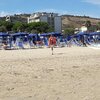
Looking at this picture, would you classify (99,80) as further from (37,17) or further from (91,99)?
(37,17)

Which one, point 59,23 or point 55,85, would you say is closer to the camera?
point 55,85

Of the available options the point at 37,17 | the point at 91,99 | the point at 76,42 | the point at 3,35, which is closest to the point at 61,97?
the point at 91,99

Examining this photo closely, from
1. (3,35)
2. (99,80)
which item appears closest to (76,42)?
(3,35)

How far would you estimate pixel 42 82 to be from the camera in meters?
10.9

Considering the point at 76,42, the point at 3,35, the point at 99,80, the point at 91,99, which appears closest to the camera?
the point at 91,99

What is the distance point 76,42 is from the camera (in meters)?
43.5

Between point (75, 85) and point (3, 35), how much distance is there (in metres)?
30.3

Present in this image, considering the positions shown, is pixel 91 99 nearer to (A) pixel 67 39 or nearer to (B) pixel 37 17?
(A) pixel 67 39

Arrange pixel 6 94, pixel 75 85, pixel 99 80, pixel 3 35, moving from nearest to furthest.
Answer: pixel 6 94
pixel 75 85
pixel 99 80
pixel 3 35

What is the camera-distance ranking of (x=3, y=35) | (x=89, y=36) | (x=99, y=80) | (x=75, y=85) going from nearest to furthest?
(x=75, y=85), (x=99, y=80), (x=3, y=35), (x=89, y=36)

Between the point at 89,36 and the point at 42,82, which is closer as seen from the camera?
the point at 42,82

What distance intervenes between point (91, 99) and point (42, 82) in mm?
2843

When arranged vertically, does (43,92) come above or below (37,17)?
below

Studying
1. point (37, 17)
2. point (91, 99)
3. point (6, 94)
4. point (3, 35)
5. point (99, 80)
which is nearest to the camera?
point (91, 99)
